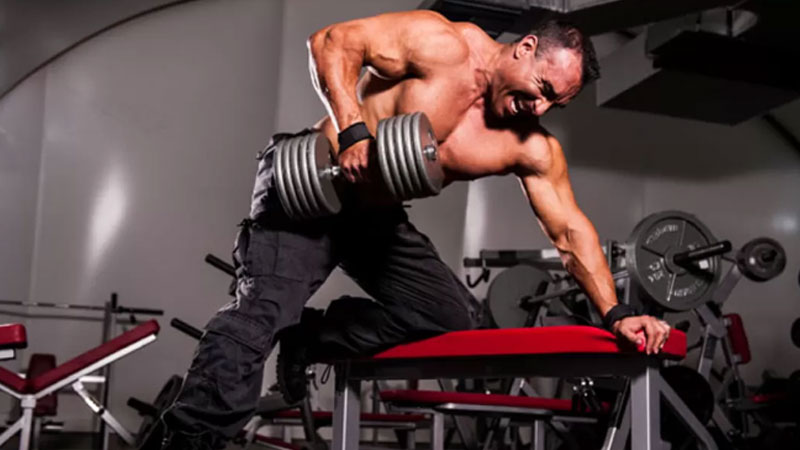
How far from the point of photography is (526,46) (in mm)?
2119

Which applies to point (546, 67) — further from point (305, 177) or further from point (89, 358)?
point (89, 358)

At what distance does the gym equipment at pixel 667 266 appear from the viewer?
12.7 feet

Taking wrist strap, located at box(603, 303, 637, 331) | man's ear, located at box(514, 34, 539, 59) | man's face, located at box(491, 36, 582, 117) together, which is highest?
man's ear, located at box(514, 34, 539, 59)

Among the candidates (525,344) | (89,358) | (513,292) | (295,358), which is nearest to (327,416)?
(89,358)

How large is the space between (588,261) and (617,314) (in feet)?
0.90

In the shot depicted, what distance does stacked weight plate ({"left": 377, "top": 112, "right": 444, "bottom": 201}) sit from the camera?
1.86 m

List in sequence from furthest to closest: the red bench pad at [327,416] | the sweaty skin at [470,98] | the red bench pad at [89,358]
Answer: the red bench pad at [327,416]
the red bench pad at [89,358]
the sweaty skin at [470,98]

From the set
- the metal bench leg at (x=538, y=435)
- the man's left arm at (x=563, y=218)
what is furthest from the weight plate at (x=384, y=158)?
the metal bench leg at (x=538, y=435)

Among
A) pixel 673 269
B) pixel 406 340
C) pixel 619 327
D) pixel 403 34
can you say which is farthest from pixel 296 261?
pixel 673 269

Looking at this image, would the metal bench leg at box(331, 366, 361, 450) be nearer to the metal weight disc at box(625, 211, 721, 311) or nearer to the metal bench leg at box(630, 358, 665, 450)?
the metal bench leg at box(630, 358, 665, 450)

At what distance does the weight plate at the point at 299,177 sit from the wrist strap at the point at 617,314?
757 millimetres

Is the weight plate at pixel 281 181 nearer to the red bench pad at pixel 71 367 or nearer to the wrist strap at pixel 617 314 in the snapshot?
the wrist strap at pixel 617 314

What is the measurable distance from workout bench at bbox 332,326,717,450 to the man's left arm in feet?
0.79

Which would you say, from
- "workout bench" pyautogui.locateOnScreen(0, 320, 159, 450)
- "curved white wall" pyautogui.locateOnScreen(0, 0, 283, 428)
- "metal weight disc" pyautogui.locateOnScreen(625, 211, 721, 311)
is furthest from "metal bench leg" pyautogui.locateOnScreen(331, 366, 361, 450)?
"curved white wall" pyautogui.locateOnScreen(0, 0, 283, 428)
